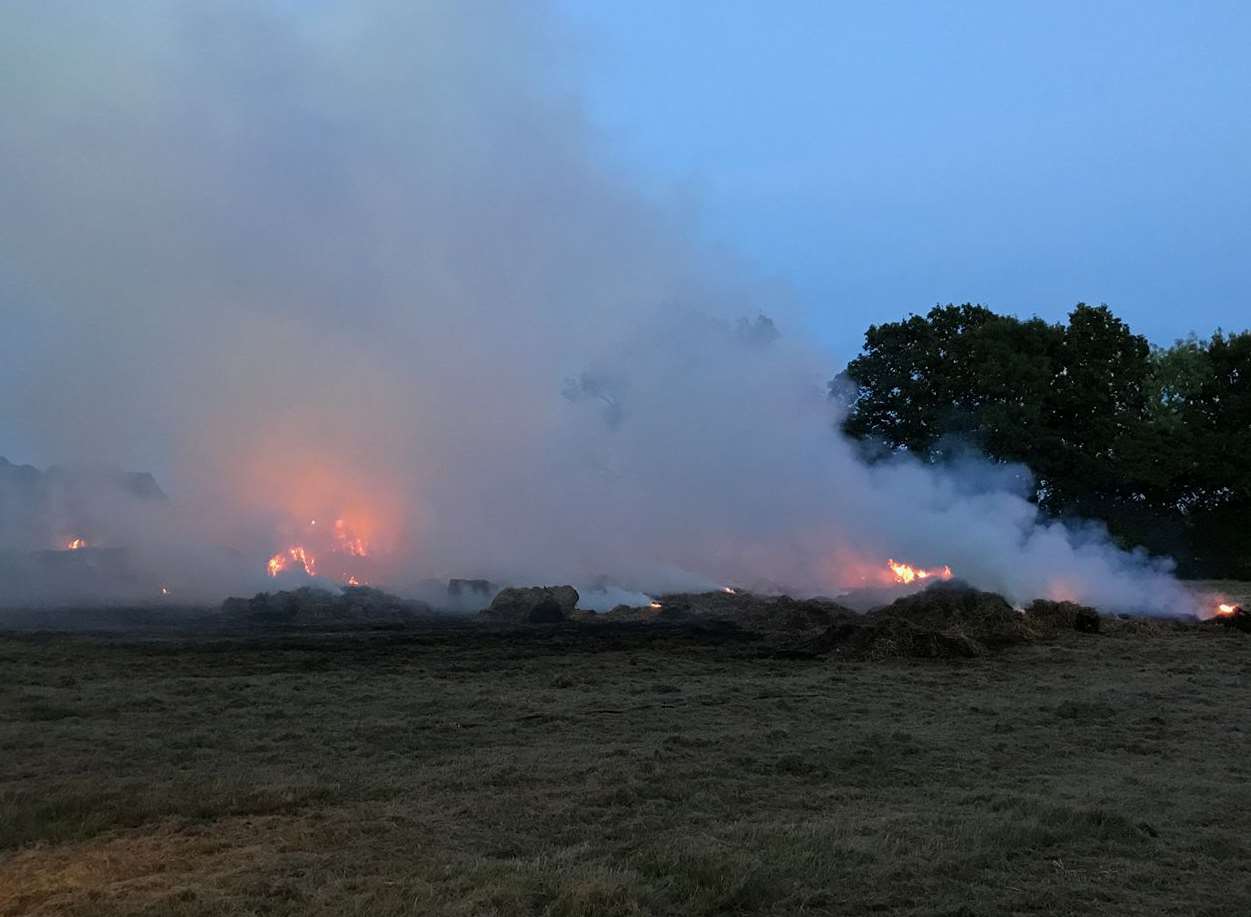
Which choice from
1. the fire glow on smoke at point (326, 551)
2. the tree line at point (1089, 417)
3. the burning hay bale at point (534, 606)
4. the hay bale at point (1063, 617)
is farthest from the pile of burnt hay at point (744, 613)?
the fire glow on smoke at point (326, 551)

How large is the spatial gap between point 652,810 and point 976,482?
38.8 meters

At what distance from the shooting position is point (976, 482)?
4384cm

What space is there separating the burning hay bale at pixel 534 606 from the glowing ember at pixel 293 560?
54.0 feet

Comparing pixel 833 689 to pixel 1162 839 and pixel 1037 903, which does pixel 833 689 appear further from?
pixel 1037 903

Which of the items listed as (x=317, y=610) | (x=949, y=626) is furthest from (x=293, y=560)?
(x=949, y=626)

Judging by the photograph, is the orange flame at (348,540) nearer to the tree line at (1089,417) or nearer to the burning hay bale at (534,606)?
the burning hay bale at (534,606)

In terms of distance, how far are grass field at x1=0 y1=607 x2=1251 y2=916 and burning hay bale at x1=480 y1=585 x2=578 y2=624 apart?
37.2 ft

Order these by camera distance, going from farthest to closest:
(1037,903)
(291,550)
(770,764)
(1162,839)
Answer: (291,550), (770,764), (1162,839), (1037,903)

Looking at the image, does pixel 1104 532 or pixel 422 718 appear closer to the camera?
pixel 422 718

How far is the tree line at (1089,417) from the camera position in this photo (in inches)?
1761

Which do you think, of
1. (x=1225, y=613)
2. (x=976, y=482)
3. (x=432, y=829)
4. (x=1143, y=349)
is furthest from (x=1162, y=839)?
(x=1143, y=349)

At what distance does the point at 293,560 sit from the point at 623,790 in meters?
41.0

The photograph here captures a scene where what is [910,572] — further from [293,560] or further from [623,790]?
[623,790]

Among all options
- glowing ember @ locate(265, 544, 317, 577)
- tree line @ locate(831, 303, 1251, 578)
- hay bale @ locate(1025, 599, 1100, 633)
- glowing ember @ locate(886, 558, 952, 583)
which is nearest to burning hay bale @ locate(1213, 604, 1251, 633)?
hay bale @ locate(1025, 599, 1100, 633)
